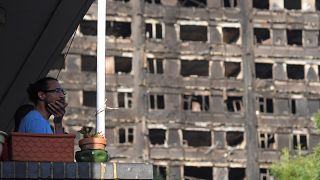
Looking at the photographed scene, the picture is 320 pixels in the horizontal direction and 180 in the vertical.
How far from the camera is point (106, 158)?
7980mm

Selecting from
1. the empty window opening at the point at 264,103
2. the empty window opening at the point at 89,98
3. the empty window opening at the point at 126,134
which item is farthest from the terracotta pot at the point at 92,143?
the empty window opening at the point at 264,103

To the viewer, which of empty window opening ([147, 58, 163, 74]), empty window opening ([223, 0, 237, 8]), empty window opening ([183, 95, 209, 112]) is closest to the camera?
empty window opening ([147, 58, 163, 74])

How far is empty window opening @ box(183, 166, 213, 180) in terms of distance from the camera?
68.4m

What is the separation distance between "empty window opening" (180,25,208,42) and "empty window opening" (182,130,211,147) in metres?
8.05

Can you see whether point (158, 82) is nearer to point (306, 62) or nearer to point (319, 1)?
point (306, 62)

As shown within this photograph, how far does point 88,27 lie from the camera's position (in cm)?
6838

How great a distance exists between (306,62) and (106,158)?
6516cm

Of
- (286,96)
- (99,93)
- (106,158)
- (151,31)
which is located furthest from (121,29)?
(106,158)

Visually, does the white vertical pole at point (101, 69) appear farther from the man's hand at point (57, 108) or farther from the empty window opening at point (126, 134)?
the empty window opening at point (126, 134)

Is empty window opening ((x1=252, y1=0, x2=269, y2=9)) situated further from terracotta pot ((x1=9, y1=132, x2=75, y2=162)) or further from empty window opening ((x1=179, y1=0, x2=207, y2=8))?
terracotta pot ((x1=9, y1=132, x2=75, y2=162))

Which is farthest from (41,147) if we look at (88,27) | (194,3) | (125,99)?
(194,3)

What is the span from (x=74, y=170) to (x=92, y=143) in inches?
36.3

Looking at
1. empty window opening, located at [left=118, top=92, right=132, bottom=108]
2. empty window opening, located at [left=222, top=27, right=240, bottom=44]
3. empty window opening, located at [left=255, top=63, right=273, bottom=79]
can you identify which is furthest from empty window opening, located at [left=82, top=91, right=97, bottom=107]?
empty window opening, located at [left=255, top=63, right=273, bottom=79]

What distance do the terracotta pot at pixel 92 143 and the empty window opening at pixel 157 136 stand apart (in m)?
58.7
